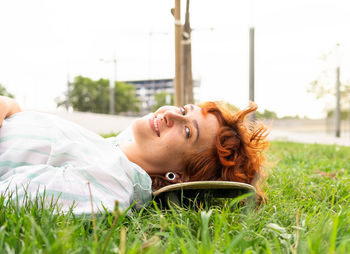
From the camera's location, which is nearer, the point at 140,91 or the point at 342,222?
the point at 342,222

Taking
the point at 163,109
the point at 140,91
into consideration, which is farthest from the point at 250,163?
the point at 140,91

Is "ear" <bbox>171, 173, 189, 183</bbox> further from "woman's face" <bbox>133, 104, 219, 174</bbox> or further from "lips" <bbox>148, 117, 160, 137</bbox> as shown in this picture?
"lips" <bbox>148, 117, 160, 137</bbox>

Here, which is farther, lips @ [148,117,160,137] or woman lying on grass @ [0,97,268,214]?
lips @ [148,117,160,137]

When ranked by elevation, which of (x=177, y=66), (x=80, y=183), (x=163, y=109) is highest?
(x=177, y=66)

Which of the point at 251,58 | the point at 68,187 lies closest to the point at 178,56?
the point at 251,58

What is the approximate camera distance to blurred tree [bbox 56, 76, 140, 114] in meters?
65.5

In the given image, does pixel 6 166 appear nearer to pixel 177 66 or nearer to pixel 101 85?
pixel 177 66

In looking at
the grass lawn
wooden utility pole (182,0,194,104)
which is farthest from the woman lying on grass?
wooden utility pole (182,0,194,104)

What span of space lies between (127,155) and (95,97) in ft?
217

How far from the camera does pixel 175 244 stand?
54.6 inches

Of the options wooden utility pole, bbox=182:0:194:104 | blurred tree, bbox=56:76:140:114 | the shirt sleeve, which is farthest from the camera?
blurred tree, bbox=56:76:140:114

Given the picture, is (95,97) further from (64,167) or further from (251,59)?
(64,167)

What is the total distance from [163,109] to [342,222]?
4.66 ft

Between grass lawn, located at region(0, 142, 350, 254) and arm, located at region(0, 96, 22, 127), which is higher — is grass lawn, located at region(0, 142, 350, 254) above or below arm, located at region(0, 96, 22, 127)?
below
